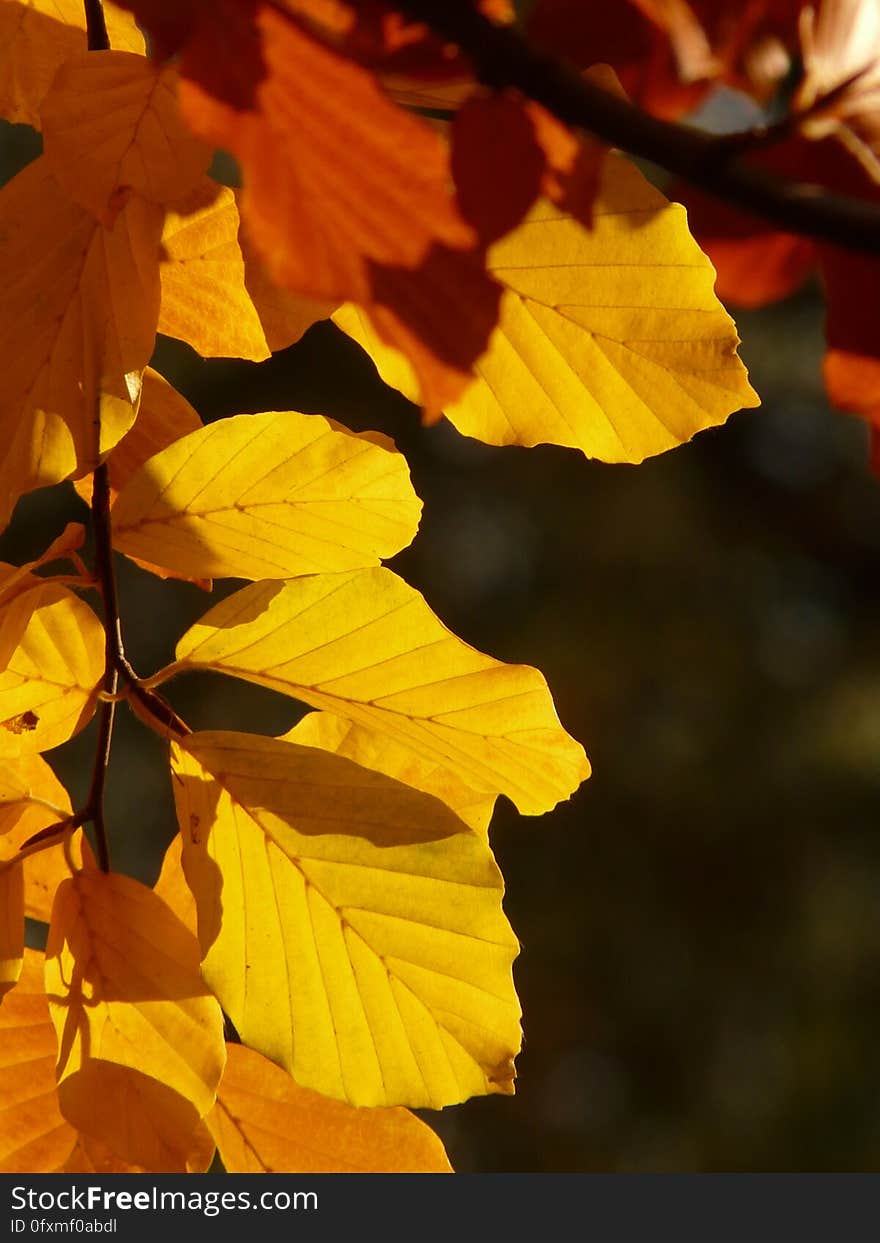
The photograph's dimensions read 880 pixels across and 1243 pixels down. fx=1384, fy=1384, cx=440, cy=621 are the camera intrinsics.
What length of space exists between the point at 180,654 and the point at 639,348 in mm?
235

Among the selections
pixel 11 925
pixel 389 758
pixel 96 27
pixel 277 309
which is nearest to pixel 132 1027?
pixel 11 925

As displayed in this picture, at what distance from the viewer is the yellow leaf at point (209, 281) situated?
59 centimetres

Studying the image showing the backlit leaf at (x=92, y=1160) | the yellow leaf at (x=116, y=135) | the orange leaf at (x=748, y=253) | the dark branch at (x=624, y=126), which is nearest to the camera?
the dark branch at (x=624, y=126)

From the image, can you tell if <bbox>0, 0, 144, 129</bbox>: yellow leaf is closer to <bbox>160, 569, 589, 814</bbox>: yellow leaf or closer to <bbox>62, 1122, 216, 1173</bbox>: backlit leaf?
<bbox>160, 569, 589, 814</bbox>: yellow leaf

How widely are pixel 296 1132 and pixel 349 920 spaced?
0.12m

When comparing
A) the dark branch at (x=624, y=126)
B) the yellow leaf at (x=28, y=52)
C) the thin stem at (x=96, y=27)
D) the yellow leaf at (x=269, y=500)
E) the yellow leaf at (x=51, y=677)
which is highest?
the dark branch at (x=624, y=126)

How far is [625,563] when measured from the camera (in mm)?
5004

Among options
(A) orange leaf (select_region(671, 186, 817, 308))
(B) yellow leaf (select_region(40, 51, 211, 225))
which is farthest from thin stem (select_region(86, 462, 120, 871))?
(A) orange leaf (select_region(671, 186, 817, 308))

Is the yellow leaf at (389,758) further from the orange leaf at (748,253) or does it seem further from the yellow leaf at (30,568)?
the orange leaf at (748,253)

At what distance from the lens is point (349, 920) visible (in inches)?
22.5

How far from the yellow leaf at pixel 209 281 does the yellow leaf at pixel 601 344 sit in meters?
0.08

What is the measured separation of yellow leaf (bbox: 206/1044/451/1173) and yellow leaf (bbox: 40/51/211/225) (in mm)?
373

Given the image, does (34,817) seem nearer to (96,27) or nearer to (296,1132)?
(296,1132)

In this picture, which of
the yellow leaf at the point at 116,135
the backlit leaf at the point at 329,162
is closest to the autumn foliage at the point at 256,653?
the yellow leaf at the point at 116,135
